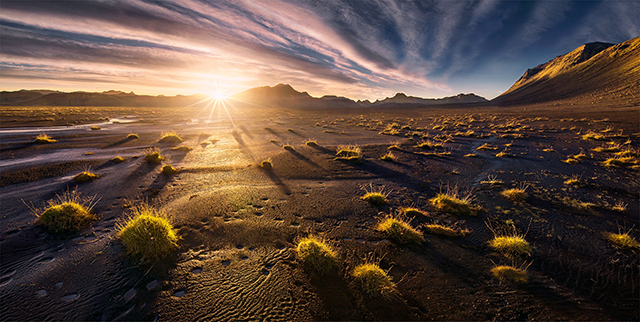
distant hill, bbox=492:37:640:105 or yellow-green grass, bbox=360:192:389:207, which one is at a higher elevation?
distant hill, bbox=492:37:640:105

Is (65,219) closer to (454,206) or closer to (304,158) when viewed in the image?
(304,158)

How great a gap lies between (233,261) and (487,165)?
13220mm

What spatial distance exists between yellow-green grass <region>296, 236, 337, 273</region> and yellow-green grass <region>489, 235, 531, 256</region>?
3.64 meters

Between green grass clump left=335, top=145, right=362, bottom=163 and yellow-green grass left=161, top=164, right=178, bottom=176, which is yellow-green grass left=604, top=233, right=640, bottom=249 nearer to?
green grass clump left=335, top=145, right=362, bottom=163

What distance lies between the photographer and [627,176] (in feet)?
29.6

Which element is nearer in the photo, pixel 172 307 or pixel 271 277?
pixel 172 307

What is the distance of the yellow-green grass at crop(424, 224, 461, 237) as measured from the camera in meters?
5.20

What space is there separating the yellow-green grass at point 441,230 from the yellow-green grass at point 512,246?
2.37ft

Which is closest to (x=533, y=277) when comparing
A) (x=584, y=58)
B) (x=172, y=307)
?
(x=172, y=307)

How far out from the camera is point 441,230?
5.28 m

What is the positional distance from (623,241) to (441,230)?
372 cm

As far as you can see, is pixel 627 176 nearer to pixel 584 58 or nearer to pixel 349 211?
pixel 349 211

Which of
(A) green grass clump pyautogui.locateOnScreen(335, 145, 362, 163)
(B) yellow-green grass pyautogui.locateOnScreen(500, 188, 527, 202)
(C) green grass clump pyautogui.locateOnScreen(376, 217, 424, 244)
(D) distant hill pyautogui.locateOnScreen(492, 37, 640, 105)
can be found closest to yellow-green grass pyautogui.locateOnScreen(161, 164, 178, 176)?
(A) green grass clump pyautogui.locateOnScreen(335, 145, 362, 163)

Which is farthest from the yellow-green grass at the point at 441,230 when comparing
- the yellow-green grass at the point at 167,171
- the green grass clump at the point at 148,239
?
the yellow-green grass at the point at 167,171
